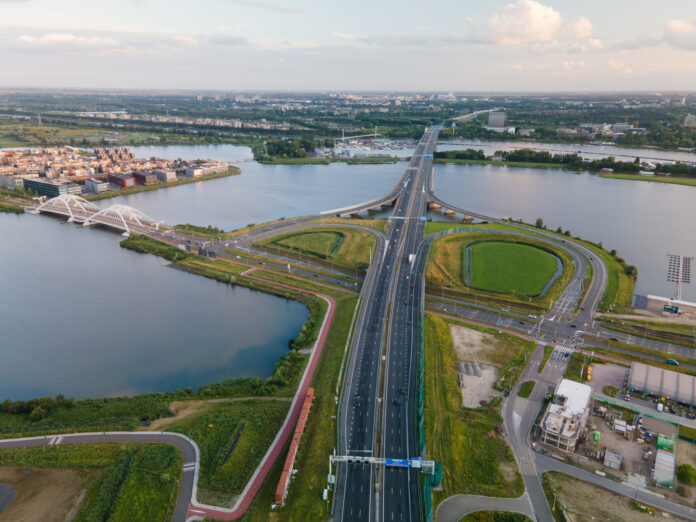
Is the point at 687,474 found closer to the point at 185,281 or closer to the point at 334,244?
the point at 334,244

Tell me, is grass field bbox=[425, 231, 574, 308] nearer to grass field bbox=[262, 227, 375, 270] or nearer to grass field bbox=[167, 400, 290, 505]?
grass field bbox=[262, 227, 375, 270]

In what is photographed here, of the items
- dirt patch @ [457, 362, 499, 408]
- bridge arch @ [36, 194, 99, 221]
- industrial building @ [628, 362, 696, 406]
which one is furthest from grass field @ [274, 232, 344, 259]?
bridge arch @ [36, 194, 99, 221]

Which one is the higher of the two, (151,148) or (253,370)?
(151,148)

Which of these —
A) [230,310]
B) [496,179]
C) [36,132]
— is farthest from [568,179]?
[36,132]

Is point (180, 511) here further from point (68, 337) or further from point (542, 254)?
point (542, 254)

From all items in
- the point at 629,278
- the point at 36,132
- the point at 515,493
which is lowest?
the point at 515,493

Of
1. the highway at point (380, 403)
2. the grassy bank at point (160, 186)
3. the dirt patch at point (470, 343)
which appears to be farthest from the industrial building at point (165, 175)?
the dirt patch at point (470, 343)
